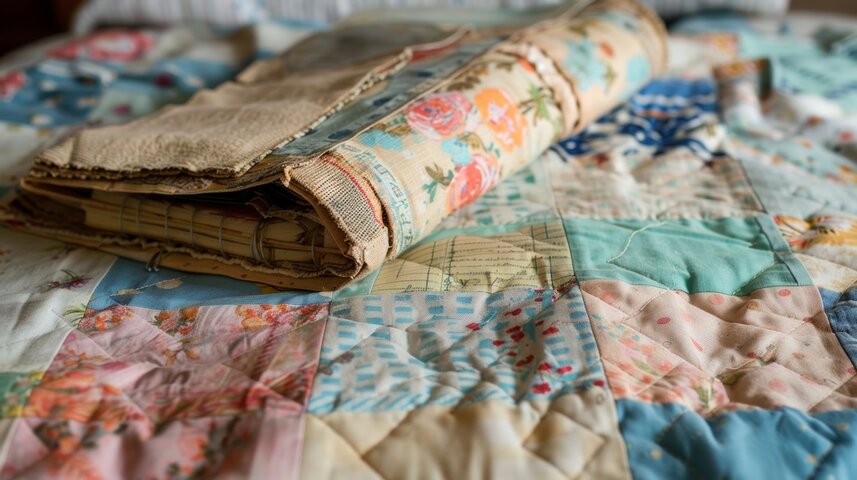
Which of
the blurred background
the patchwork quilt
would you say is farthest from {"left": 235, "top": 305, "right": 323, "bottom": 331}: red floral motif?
the blurred background

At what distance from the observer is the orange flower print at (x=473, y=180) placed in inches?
35.8

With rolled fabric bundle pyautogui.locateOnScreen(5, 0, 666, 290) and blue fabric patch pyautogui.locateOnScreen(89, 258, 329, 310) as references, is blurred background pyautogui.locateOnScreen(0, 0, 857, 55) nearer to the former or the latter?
rolled fabric bundle pyautogui.locateOnScreen(5, 0, 666, 290)

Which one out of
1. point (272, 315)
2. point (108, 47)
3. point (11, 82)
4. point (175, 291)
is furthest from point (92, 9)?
point (272, 315)

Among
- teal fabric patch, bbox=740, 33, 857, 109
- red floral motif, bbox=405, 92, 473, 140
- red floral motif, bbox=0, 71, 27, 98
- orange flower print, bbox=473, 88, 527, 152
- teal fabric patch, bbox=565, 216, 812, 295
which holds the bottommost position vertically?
teal fabric patch, bbox=740, 33, 857, 109

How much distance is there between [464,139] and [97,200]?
45 cm

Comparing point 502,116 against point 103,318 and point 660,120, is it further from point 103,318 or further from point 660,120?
Answer: point 103,318

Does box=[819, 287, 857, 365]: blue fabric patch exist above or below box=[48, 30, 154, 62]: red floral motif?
below

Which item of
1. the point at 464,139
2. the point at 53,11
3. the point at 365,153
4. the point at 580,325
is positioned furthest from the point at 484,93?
the point at 53,11

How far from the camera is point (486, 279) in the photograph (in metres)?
0.83

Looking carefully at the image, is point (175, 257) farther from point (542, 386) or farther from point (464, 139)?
point (542, 386)

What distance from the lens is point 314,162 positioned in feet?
2.63

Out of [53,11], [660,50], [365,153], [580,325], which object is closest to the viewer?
[580,325]

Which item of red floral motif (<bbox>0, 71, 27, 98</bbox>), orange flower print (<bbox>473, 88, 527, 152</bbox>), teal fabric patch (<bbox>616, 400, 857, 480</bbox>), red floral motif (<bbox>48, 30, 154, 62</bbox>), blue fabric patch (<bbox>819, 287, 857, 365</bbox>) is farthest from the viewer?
red floral motif (<bbox>48, 30, 154, 62</bbox>)

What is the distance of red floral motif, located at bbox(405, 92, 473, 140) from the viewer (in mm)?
922
